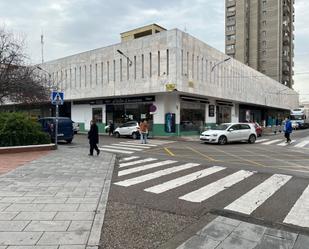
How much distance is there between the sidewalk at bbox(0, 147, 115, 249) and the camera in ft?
14.8

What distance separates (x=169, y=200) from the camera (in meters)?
6.83

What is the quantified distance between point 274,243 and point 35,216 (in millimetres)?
3879

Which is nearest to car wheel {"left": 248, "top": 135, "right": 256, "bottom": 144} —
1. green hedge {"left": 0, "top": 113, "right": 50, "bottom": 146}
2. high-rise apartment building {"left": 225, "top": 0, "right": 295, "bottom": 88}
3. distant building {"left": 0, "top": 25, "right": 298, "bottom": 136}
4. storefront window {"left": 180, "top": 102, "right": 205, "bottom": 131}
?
distant building {"left": 0, "top": 25, "right": 298, "bottom": 136}

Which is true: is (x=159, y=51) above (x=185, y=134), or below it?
above

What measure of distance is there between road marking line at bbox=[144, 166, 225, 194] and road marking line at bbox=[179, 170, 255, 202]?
0.69m

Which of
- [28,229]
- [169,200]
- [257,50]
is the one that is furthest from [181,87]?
[257,50]

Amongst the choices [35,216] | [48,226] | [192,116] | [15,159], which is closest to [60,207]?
[35,216]

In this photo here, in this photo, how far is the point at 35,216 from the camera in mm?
5512

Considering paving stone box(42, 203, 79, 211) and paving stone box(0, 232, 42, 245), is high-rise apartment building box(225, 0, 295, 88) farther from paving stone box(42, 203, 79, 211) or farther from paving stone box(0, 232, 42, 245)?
paving stone box(0, 232, 42, 245)

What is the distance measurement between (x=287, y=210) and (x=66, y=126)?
17.6 meters

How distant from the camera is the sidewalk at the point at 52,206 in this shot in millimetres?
4496

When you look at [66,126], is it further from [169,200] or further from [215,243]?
[215,243]

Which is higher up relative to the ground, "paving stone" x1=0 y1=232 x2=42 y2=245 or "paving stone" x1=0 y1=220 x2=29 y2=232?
"paving stone" x1=0 y1=220 x2=29 y2=232

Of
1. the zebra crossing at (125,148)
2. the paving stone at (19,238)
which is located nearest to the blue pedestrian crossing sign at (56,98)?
the zebra crossing at (125,148)
